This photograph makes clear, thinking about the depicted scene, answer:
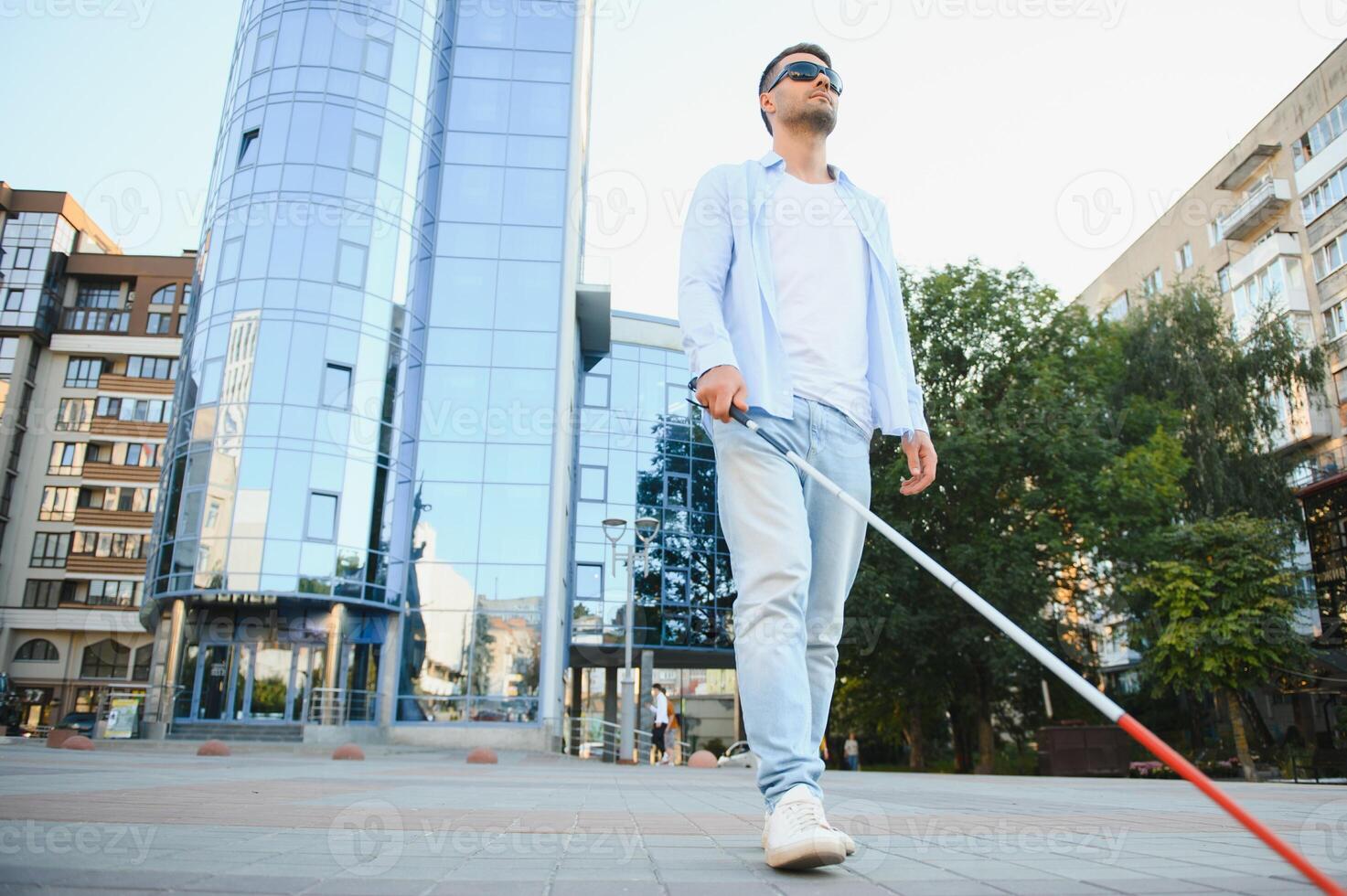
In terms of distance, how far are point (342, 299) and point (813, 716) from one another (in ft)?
79.4

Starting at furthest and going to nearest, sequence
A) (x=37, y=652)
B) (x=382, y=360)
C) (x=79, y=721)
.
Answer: (x=37, y=652)
(x=79, y=721)
(x=382, y=360)

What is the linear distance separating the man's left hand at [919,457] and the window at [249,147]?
86.8 ft

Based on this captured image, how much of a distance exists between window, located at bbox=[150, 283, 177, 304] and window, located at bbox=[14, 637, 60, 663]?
61.9 ft

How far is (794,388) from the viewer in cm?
315

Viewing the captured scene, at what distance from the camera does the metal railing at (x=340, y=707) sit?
23.1 m

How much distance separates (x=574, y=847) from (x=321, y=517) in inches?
887

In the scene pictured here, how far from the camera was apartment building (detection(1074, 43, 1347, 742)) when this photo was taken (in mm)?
29781

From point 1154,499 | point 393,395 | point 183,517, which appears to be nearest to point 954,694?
point 1154,499

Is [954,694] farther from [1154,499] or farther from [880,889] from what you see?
[880,889]

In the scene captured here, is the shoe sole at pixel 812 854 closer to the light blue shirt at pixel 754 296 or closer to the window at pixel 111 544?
the light blue shirt at pixel 754 296

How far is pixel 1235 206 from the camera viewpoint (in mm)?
36531

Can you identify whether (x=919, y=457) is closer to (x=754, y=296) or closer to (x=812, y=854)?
(x=754, y=296)

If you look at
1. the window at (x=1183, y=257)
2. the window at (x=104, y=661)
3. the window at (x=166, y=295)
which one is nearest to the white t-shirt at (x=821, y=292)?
the window at (x=1183, y=257)

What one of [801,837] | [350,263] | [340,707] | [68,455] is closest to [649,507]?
[340,707]
